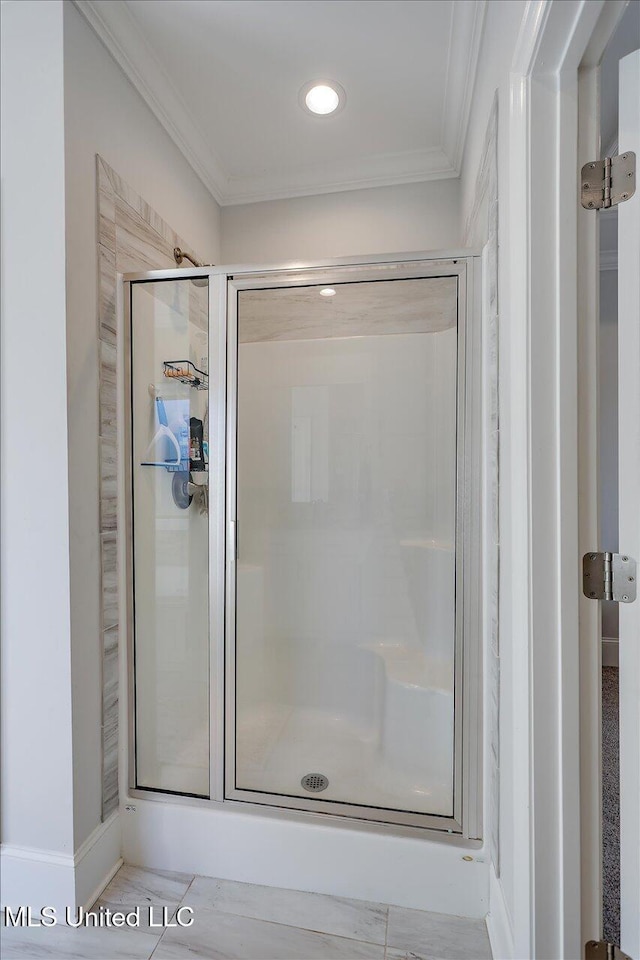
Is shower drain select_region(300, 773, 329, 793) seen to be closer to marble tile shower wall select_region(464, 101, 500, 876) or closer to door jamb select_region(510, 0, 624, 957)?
marble tile shower wall select_region(464, 101, 500, 876)

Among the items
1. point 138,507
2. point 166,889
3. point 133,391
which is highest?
point 133,391

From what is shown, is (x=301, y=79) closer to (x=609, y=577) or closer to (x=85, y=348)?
(x=85, y=348)

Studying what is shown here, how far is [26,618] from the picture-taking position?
1354 millimetres

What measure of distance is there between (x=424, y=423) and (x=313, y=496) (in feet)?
1.34

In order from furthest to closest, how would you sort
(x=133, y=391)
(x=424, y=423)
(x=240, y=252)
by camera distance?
(x=240, y=252) → (x=133, y=391) → (x=424, y=423)

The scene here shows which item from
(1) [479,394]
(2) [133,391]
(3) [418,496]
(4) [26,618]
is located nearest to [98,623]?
(4) [26,618]

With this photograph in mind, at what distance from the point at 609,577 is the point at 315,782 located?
3.69ft

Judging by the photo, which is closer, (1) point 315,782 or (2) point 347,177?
(1) point 315,782

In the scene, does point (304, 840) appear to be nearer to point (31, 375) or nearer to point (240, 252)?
point (31, 375)

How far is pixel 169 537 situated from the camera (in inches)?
63.4

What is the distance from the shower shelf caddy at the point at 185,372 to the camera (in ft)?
5.11

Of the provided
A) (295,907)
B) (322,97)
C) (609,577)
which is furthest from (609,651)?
(322,97)

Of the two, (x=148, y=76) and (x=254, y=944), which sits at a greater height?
(x=148, y=76)

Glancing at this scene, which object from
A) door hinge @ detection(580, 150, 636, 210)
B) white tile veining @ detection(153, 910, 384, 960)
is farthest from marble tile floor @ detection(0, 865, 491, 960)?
door hinge @ detection(580, 150, 636, 210)
